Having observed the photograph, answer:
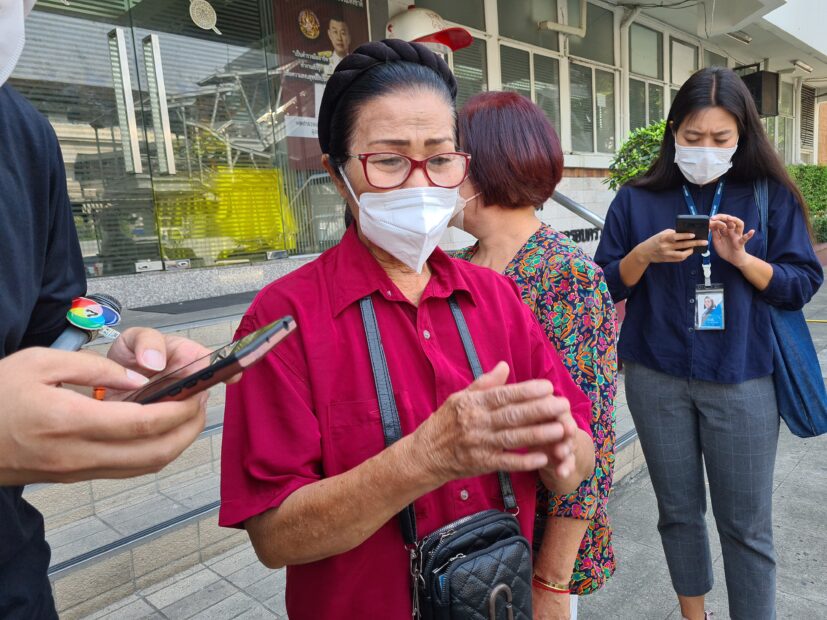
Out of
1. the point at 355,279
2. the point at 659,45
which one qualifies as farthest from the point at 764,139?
the point at 659,45

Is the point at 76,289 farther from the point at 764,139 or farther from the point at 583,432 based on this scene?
the point at 764,139

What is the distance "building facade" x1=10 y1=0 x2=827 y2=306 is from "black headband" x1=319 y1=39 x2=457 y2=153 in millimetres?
3855

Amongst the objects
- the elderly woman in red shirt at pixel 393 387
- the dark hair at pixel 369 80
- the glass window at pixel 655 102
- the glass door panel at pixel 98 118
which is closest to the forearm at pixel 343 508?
the elderly woman in red shirt at pixel 393 387

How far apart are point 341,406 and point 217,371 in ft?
1.64

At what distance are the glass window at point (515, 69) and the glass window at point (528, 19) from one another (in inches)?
8.0

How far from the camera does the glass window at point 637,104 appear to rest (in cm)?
1072

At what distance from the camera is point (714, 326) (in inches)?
86.5

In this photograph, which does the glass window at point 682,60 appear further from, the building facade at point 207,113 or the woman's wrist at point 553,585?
the woman's wrist at point 553,585

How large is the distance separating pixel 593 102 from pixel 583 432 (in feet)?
31.3

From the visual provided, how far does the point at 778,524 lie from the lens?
3.41m

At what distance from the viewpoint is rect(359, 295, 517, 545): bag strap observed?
45.9 inches

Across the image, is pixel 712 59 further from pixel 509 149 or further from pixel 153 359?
pixel 153 359

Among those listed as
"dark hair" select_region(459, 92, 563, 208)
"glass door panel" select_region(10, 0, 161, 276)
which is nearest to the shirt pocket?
"dark hair" select_region(459, 92, 563, 208)

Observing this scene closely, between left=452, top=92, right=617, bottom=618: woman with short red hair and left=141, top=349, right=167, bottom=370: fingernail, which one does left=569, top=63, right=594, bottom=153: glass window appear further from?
left=141, top=349, right=167, bottom=370: fingernail
